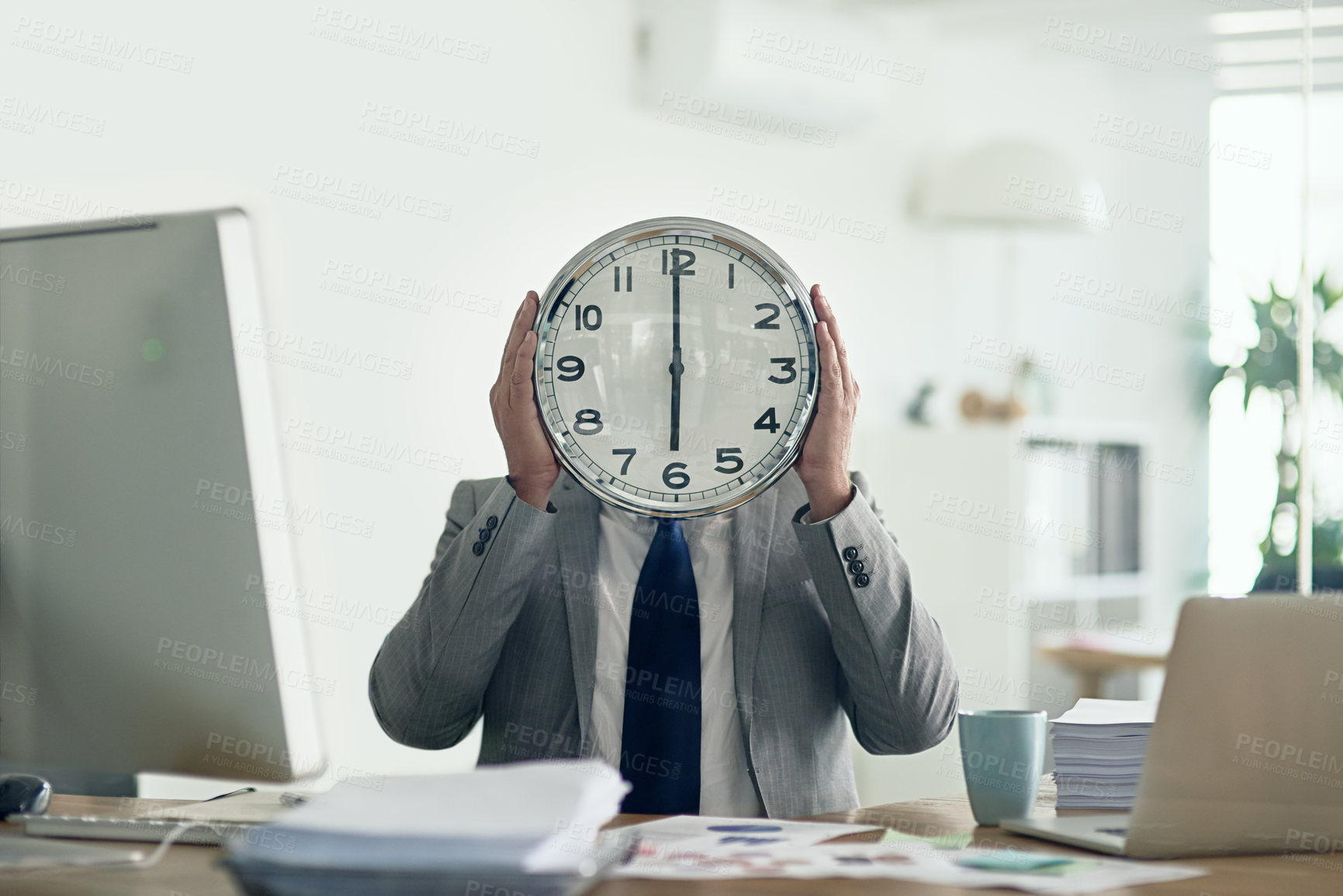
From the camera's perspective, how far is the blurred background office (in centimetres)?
253

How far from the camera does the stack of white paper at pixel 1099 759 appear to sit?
1.15 metres

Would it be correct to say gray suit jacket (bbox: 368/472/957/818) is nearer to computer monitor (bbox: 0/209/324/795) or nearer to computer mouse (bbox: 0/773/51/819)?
computer monitor (bbox: 0/209/324/795)

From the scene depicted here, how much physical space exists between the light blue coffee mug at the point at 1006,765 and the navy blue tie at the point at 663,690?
412mm

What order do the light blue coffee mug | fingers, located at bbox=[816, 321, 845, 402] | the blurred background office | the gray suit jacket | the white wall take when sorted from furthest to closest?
the blurred background office
the white wall
the gray suit jacket
fingers, located at bbox=[816, 321, 845, 402]
the light blue coffee mug

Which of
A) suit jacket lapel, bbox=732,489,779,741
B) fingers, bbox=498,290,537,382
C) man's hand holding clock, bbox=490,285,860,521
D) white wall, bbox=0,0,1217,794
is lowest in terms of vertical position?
suit jacket lapel, bbox=732,489,779,741

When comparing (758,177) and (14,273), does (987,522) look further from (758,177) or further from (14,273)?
(14,273)

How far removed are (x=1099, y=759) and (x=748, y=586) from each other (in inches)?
19.7

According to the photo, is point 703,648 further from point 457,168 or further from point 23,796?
point 457,168

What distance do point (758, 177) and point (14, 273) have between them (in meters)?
2.63

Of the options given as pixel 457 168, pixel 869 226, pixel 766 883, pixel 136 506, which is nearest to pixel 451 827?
pixel 766 883

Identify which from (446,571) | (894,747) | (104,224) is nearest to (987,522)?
(894,747)

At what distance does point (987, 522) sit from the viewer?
12.8 ft

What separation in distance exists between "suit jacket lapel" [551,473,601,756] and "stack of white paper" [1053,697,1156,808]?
0.60 meters

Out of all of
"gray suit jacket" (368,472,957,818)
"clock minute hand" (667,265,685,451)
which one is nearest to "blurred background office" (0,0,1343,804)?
"gray suit jacket" (368,472,957,818)
